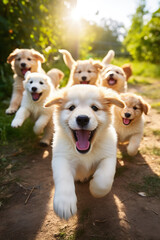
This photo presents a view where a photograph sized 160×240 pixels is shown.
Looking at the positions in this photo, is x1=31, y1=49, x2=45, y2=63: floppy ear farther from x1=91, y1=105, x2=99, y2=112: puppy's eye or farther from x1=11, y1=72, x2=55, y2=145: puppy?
x1=91, y1=105, x2=99, y2=112: puppy's eye

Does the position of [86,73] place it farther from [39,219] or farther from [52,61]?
[52,61]

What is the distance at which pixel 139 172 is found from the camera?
9.17 ft

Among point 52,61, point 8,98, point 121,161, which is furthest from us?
point 52,61

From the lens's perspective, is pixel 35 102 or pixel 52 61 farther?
pixel 52 61

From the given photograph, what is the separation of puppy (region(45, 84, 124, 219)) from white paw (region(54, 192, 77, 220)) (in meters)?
0.13

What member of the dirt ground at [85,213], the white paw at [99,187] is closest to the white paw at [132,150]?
the dirt ground at [85,213]

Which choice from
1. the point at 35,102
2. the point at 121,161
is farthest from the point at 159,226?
the point at 35,102

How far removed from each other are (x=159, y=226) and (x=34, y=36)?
5.23 meters

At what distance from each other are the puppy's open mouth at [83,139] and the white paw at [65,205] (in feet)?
1.49

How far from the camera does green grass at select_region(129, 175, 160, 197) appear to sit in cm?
236

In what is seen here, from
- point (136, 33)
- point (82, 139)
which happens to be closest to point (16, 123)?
point (82, 139)

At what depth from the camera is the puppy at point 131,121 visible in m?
3.07

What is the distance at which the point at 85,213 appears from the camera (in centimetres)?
205

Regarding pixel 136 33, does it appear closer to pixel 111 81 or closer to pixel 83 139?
pixel 111 81
